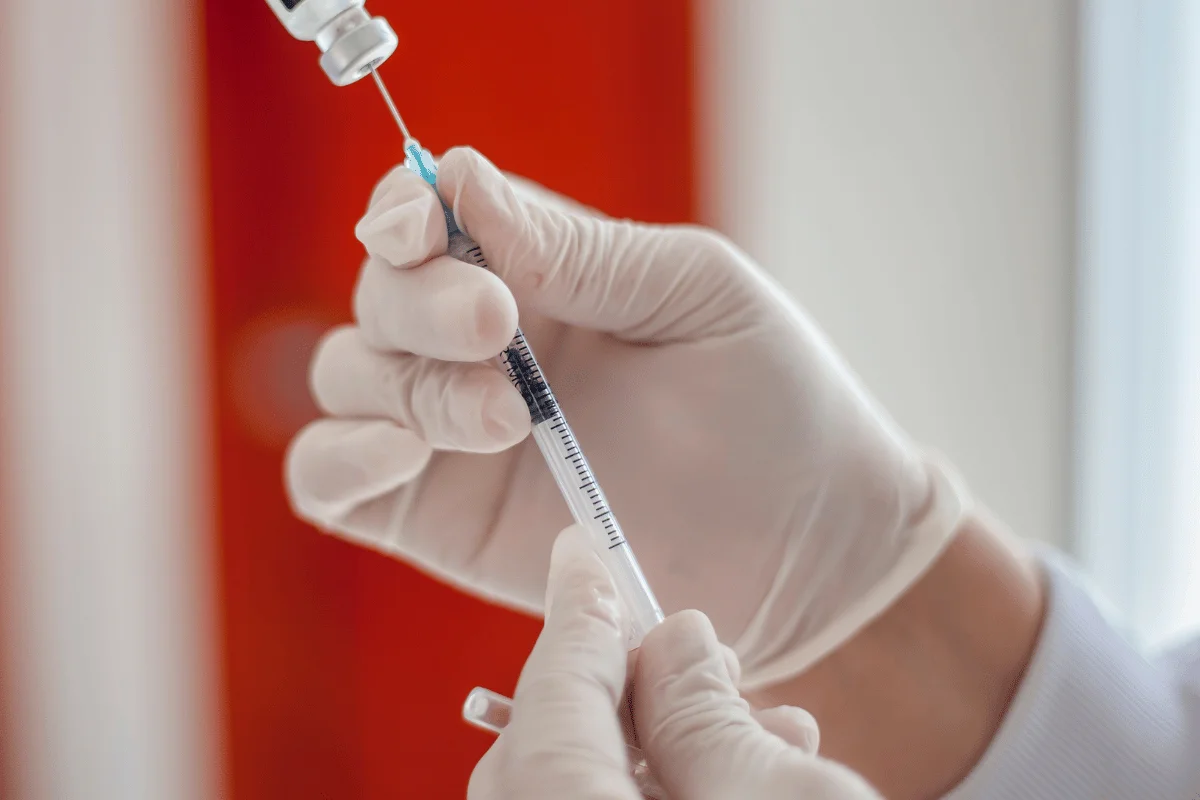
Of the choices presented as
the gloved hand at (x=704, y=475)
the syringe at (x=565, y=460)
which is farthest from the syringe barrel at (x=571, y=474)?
the gloved hand at (x=704, y=475)

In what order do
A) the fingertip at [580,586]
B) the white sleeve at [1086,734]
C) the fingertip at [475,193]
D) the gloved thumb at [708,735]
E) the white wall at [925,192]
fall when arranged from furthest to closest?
the white wall at [925,192] < the white sleeve at [1086,734] < the fingertip at [475,193] < the fingertip at [580,586] < the gloved thumb at [708,735]

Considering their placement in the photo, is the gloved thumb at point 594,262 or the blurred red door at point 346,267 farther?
the blurred red door at point 346,267

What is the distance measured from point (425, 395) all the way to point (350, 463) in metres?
0.10

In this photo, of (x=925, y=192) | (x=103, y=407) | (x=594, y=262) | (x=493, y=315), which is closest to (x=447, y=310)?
(x=493, y=315)

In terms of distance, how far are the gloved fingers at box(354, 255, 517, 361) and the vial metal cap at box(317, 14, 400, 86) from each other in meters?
0.17

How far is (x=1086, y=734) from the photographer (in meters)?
0.84

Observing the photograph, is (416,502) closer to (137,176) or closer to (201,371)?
(201,371)

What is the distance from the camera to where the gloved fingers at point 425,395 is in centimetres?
72

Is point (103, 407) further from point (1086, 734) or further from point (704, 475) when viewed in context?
point (1086, 734)

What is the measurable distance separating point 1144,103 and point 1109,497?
74cm

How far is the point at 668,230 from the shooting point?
2.91 feet

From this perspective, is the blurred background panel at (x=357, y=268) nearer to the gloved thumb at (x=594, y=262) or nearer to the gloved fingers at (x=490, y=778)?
the gloved thumb at (x=594, y=262)

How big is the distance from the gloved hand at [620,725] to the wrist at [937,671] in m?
0.31

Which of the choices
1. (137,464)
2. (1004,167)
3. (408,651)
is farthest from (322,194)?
(1004,167)
